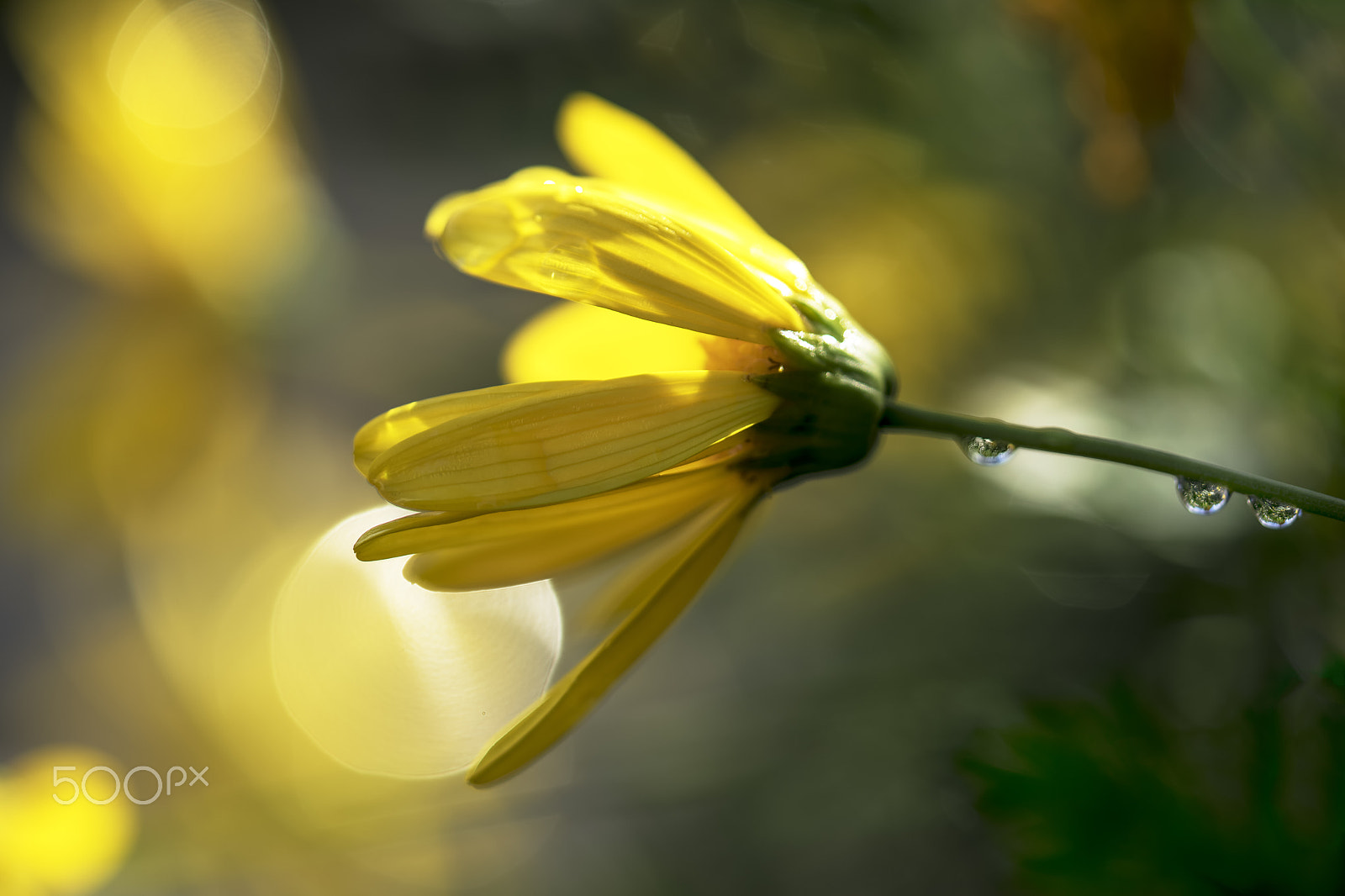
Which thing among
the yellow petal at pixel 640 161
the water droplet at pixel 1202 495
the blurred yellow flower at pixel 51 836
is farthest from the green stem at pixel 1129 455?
the blurred yellow flower at pixel 51 836

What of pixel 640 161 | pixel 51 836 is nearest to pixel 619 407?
pixel 640 161

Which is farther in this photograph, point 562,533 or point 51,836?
point 51,836

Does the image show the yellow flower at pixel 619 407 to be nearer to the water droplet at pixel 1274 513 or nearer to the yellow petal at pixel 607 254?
the yellow petal at pixel 607 254

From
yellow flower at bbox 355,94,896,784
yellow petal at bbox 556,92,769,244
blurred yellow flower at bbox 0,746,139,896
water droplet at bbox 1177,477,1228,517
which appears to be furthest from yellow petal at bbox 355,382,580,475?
blurred yellow flower at bbox 0,746,139,896

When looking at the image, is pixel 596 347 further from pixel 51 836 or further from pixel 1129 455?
pixel 51 836

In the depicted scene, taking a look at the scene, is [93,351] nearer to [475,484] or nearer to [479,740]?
[479,740]

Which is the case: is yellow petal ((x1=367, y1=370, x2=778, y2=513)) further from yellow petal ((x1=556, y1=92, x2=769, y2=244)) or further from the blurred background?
the blurred background

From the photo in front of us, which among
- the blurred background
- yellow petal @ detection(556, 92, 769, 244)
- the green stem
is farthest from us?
the blurred background
